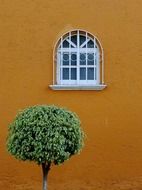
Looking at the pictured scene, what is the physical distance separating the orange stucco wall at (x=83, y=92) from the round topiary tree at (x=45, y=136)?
5.56 ft

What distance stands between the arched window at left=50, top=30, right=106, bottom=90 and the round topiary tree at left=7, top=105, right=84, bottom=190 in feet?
6.09

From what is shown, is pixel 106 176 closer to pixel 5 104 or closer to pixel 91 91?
pixel 91 91

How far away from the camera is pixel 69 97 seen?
9.86 metres

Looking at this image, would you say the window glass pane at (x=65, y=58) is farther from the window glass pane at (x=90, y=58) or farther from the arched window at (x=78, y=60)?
the window glass pane at (x=90, y=58)

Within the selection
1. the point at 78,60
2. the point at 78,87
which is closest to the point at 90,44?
the point at 78,60

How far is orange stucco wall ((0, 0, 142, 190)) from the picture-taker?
9.84 meters

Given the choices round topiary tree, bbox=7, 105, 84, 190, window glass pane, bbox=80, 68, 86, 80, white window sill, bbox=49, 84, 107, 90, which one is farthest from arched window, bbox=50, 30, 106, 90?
round topiary tree, bbox=7, 105, 84, 190

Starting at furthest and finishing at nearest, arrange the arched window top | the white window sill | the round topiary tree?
the arched window top < the white window sill < the round topiary tree

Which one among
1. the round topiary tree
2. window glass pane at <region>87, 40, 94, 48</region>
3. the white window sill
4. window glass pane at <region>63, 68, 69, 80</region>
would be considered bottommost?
the round topiary tree

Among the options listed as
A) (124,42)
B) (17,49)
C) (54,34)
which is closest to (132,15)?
(124,42)

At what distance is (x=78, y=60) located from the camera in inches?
392

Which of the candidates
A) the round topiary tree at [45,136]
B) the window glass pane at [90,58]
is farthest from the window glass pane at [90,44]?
the round topiary tree at [45,136]

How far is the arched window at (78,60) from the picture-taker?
390 inches

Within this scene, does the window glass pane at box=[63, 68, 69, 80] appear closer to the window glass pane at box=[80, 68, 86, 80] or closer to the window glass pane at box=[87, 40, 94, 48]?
the window glass pane at box=[80, 68, 86, 80]
